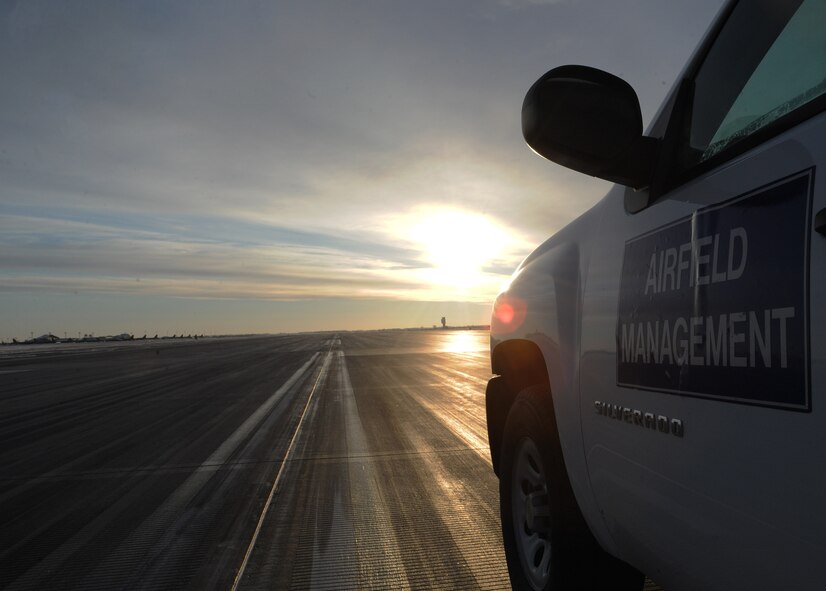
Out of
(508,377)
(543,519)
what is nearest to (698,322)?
(543,519)

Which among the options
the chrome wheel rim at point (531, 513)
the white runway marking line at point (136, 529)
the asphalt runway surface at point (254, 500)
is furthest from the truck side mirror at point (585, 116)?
the white runway marking line at point (136, 529)

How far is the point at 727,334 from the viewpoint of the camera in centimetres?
145

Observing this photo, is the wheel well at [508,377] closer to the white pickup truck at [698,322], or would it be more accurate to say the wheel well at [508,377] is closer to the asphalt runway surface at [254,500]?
the white pickup truck at [698,322]

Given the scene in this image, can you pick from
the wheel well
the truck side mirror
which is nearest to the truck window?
the truck side mirror

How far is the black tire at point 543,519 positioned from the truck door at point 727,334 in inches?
15.9

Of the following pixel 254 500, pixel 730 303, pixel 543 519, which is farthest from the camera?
pixel 254 500

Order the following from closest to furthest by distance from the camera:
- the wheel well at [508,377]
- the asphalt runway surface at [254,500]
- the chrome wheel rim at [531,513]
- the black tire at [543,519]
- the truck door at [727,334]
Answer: the truck door at [727,334] → the black tire at [543,519] → the chrome wheel rim at [531,513] → the wheel well at [508,377] → the asphalt runway surface at [254,500]

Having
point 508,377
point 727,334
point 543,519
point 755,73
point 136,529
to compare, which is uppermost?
point 755,73

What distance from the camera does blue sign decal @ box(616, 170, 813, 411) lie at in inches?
49.3

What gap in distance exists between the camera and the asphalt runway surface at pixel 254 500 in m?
3.64

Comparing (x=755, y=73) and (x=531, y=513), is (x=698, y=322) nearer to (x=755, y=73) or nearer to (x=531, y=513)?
(x=755, y=73)

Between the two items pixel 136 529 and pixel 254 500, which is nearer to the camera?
pixel 136 529

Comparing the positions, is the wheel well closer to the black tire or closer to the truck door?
the black tire

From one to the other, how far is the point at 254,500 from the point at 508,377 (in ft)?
9.28
